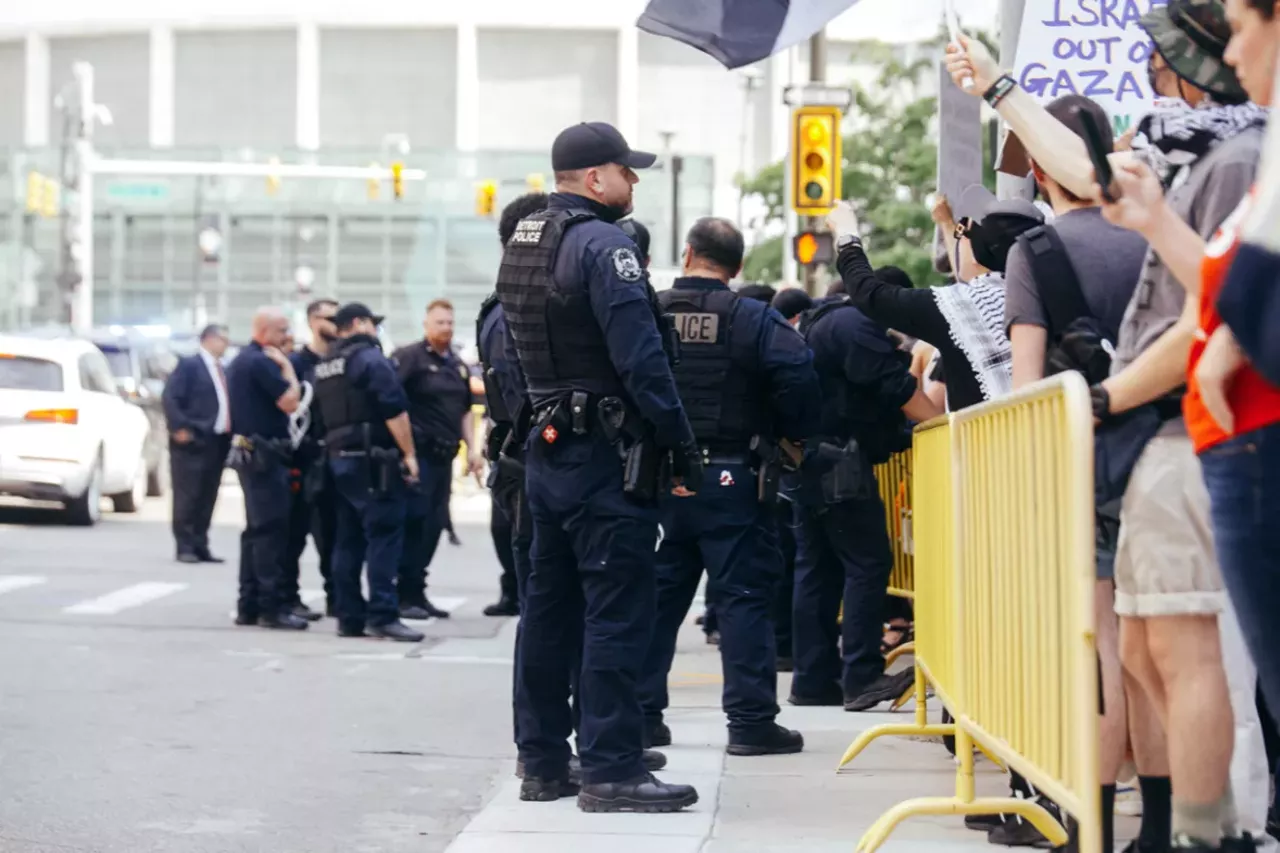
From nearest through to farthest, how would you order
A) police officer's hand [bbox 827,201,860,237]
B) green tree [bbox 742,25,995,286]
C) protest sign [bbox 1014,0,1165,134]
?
police officer's hand [bbox 827,201,860,237] → protest sign [bbox 1014,0,1165,134] → green tree [bbox 742,25,995,286]

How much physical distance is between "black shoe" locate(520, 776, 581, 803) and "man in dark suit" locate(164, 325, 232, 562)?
1139 cm

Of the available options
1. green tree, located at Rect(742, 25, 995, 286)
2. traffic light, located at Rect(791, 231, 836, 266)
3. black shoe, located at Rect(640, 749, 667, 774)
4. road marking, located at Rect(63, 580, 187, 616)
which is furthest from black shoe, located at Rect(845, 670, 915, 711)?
green tree, located at Rect(742, 25, 995, 286)

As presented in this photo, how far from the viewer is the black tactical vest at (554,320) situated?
6.87 meters

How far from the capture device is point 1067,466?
4.34m

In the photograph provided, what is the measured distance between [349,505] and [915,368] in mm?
4224

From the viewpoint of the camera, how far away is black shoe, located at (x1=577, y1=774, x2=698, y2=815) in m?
6.83

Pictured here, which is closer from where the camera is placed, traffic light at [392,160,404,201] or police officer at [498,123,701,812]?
police officer at [498,123,701,812]

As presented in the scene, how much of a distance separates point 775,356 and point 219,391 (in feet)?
35.6

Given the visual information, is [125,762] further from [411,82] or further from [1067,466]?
[411,82]

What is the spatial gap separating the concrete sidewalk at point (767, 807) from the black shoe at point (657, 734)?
5cm

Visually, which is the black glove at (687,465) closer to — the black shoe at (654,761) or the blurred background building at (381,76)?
the black shoe at (654,761)

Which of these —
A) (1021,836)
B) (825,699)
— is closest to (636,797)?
(1021,836)

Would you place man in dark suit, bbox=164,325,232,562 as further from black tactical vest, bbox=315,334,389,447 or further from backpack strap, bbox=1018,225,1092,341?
backpack strap, bbox=1018,225,1092,341

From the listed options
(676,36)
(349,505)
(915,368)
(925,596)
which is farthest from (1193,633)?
(349,505)
